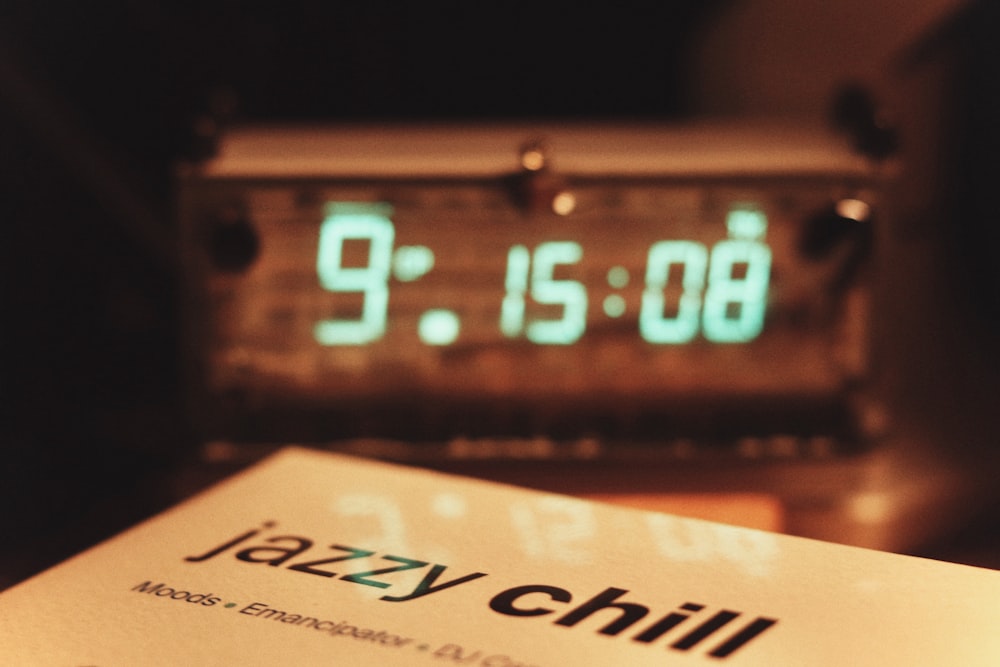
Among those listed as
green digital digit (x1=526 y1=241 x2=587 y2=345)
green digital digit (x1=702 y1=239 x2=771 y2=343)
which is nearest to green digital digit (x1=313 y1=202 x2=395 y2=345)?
green digital digit (x1=526 y1=241 x2=587 y2=345)

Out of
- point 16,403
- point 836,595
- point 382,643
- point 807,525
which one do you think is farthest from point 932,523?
point 16,403

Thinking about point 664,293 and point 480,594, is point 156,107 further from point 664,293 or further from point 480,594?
point 480,594

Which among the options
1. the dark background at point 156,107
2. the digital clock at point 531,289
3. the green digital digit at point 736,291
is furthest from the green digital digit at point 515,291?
the dark background at point 156,107

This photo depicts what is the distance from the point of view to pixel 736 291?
715 mm

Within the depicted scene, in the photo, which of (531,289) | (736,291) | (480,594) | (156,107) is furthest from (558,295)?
(156,107)

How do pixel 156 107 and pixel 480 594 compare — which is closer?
pixel 480 594

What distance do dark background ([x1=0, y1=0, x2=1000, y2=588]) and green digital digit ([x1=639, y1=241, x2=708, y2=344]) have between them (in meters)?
0.28

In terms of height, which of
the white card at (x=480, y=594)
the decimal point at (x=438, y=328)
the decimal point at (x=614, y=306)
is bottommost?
the white card at (x=480, y=594)

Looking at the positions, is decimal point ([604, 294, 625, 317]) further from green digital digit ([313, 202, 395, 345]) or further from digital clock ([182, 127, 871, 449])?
green digital digit ([313, 202, 395, 345])

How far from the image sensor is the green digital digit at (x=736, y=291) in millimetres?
711

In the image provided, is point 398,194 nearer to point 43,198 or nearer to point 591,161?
point 591,161

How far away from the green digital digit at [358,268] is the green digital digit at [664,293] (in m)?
0.18

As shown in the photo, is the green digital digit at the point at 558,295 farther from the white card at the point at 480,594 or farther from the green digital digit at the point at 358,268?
the white card at the point at 480,594

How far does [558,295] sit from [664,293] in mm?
73
